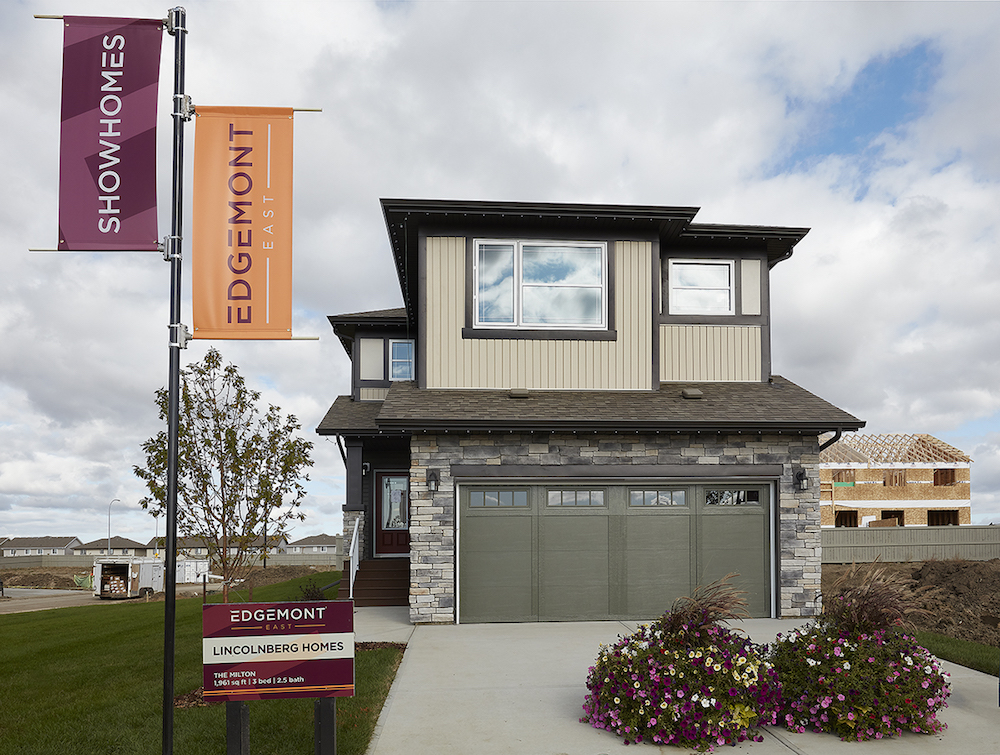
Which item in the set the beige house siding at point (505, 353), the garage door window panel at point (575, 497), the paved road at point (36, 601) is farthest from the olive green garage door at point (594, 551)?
the paved road at point (36, 601)

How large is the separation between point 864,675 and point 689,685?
5.15 feet

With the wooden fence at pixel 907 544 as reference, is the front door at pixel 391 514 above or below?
above

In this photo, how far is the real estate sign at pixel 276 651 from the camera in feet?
18.0

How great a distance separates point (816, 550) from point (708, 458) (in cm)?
232

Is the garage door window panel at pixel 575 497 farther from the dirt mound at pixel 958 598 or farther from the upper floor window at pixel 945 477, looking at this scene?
the upper floor window at pixel 945 477

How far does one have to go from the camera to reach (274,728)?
22.0 ft

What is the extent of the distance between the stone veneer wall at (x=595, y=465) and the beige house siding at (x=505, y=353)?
138 centimetres

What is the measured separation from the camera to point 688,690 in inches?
245

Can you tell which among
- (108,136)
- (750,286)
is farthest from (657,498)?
(108,136)

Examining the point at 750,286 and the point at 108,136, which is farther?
the point at 750,286

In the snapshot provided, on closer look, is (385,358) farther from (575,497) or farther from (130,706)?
(130,706)

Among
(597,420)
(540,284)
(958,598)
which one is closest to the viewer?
(597,420)

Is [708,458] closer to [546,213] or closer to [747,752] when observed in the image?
[546,213]

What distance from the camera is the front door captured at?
17234 millimetres
